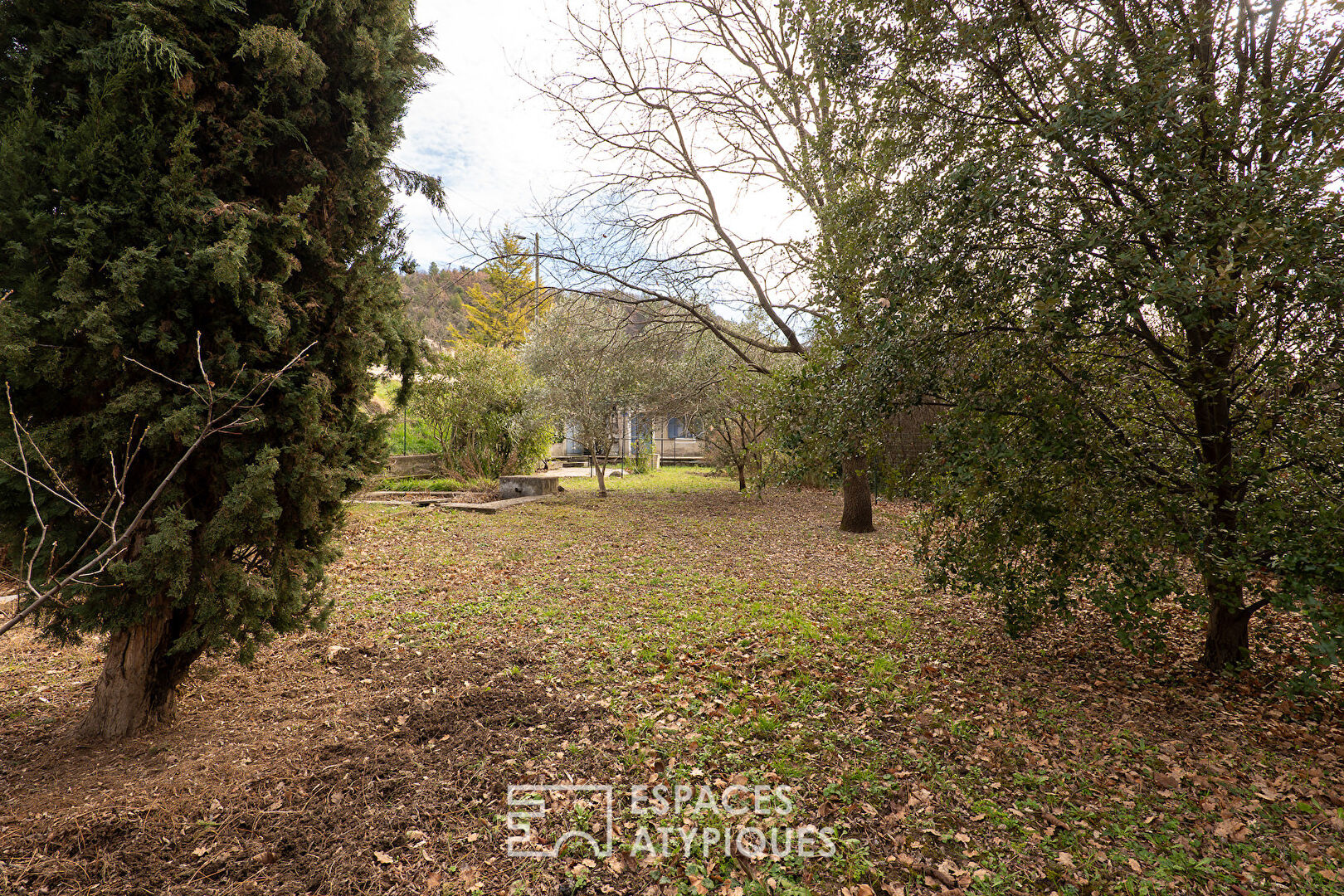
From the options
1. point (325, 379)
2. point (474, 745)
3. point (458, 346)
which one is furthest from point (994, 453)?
point (458, 346)

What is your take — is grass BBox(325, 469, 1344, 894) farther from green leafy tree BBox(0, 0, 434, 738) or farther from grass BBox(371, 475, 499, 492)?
grass BBox(371, 475, 499, 492)

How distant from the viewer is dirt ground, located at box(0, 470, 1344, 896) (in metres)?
2.31

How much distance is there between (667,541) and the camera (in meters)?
8.46

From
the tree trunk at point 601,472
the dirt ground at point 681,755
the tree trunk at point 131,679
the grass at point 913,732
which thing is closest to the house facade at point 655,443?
the tree trunk at point 601,472

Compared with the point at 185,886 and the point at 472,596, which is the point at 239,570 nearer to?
the point at 185,886

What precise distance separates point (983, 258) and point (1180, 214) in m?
0.87

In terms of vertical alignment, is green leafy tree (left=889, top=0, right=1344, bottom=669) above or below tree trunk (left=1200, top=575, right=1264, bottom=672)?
above

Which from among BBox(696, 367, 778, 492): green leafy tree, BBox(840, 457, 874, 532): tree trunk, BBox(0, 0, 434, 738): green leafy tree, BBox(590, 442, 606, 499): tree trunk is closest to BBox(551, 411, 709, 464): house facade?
BBox(696, 367, 778, 492): green leafy tree

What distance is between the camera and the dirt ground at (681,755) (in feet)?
7.57

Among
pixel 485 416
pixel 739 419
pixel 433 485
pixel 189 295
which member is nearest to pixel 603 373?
pixel 485 416

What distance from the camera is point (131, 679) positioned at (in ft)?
9.87

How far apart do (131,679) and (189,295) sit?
2021 millimetres

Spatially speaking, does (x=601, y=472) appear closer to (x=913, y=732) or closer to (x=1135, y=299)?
(x=913, y=732)

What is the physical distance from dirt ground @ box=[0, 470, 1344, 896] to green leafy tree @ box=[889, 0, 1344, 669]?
633 mm
